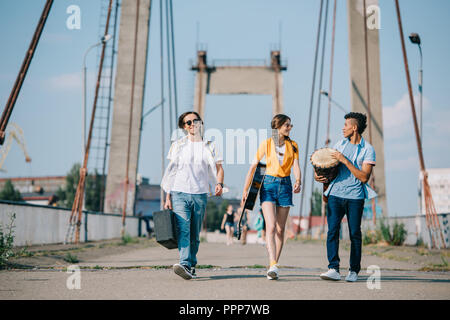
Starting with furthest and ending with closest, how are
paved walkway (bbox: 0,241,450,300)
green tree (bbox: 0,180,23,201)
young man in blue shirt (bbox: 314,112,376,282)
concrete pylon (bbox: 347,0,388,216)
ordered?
green tree (bbox: 0,180,23,201)
concrete pylon (bbox: 347,0,388,216)
young man in blue shirt (bbox: 314,112,376,282)
paved walkway (bbox: 0,241,450,300)

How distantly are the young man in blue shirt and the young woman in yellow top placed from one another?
33 centimetres

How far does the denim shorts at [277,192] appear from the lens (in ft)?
19.8

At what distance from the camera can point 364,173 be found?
5.77 m

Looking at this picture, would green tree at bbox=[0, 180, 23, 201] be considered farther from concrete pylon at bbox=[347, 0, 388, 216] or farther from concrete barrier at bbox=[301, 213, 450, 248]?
concrete barrier at bbox=[301, 213, 450, 248]

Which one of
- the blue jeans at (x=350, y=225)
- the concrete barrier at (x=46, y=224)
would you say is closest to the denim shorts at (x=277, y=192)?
the blue jeans at (x=350, y=225)

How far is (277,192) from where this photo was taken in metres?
6.04

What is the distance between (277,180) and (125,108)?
25924 mm

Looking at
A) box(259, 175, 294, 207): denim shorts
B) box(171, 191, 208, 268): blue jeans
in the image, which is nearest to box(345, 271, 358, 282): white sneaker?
box(259, 175, 294, 207): denim shorts

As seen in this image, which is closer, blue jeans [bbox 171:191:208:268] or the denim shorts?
blue jeans [bbox 171:191:208:268]

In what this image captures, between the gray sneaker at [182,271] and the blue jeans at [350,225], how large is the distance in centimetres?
140

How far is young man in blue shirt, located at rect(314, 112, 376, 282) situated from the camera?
578 cm

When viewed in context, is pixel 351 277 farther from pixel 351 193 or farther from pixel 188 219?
pixel 188 219
